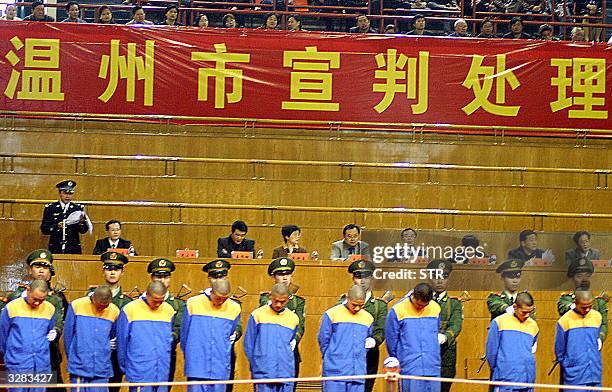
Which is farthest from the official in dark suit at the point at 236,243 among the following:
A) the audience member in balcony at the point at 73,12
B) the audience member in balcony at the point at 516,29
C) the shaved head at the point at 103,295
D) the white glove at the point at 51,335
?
the audience member in balcony at the point at 516,29

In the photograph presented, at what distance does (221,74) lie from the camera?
43.3ft

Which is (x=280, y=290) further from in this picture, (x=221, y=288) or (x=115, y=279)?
(x=115, y=279)

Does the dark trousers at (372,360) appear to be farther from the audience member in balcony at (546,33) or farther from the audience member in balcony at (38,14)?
the audience member in balcony at (38,14)

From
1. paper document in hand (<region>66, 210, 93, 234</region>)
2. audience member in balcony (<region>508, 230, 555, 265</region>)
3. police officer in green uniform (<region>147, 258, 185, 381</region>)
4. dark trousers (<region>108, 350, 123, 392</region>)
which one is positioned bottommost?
dark trousers (<region>108, 350, 123, 392</region>)

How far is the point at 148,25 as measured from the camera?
13.2 m

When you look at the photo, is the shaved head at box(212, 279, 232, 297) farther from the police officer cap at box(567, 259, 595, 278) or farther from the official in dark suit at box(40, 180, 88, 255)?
the police officer cap at box(567, 259, 595, 278)

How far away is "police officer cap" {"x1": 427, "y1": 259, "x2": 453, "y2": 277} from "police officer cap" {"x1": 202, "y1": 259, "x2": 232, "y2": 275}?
5.67ft

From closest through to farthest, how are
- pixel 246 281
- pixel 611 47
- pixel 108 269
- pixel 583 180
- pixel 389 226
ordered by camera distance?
pixel 108 269
pixel 246 281
pixel 389 226
pixel 583 180
pixel 611 47

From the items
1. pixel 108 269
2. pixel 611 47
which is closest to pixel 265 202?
pixel 108 269

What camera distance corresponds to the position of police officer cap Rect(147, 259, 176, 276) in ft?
30.8

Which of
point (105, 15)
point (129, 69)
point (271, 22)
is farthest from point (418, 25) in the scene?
point (105, 15)

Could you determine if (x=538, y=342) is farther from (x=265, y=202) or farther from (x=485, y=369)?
(x=265, y=202)

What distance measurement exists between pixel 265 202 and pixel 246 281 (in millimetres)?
2153

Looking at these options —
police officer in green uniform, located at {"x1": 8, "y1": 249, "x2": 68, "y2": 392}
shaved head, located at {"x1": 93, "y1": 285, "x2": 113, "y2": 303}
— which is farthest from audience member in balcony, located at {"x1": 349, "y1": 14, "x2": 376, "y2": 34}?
shaved head, located at {"x1": 93, "y1": 285, "x2": 113, "y2": 303}
